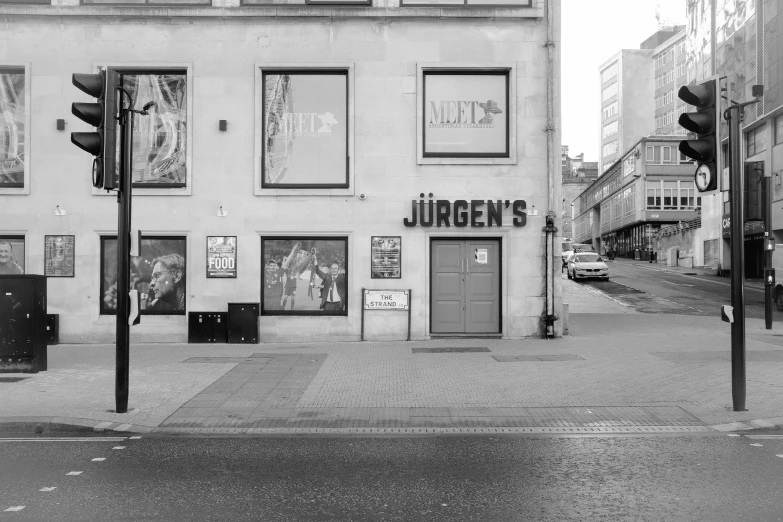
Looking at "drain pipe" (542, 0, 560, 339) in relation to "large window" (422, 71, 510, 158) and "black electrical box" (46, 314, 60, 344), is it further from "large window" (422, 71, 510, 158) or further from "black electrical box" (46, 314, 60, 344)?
"black electrical box" (46, 314, 60, 344)

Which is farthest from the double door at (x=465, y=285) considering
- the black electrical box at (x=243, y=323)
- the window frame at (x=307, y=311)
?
the black electrical box at (x=243, y=323)

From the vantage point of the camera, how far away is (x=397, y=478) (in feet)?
20.4

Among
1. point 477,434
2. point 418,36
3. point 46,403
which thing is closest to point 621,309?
point 418,36

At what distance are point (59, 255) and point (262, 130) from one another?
5260 millimetres

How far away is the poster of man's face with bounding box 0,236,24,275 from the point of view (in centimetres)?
1642

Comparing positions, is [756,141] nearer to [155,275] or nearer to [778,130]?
[778,130]

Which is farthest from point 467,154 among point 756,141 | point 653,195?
point 653,195

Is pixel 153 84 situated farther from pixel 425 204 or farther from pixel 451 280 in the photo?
pixel 451 280

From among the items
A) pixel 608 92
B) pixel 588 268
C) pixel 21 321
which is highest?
pixel 608 92

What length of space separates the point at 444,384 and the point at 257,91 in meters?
8.75

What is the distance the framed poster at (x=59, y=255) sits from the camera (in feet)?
53.6

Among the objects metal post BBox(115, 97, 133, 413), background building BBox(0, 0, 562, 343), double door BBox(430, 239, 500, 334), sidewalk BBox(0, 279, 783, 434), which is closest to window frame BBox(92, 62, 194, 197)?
background building BBox(0, 0, 562, 343)

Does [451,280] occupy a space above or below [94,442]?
above

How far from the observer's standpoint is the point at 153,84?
16625 mm
